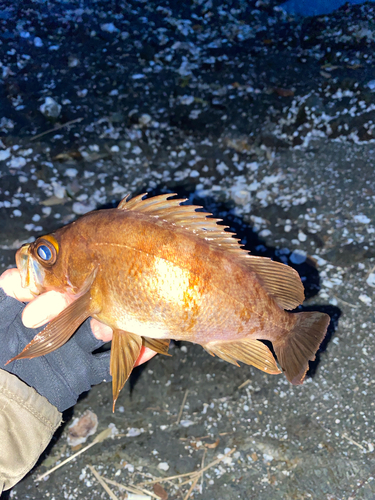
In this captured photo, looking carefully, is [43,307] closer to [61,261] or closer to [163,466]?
[61,261]

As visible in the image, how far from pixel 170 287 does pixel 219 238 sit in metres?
0.38

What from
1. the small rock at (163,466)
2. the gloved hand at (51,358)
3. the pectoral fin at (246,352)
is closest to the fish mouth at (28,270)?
the gloved hand at (51,358)

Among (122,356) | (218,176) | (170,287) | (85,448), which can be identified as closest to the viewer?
(170,287)

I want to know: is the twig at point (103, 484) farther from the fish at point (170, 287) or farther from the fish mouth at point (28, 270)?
the fish mouth at point (28, 270)

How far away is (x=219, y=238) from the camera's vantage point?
2256 mm

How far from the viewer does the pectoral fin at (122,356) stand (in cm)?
226

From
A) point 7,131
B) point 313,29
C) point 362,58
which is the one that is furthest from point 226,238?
point 313,29

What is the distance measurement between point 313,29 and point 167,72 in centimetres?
218

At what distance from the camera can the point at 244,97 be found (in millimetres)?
5051

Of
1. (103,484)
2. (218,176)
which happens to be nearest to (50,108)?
(218,176)

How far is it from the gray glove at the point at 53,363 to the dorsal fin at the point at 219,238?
3.59 feet

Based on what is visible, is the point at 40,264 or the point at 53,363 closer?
the point at 40,264

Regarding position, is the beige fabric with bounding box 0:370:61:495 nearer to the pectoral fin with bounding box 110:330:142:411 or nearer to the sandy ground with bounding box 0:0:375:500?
the pectoral fin with bounding box 110:330:142:411

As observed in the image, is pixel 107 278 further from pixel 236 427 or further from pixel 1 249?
pixel 1 249
